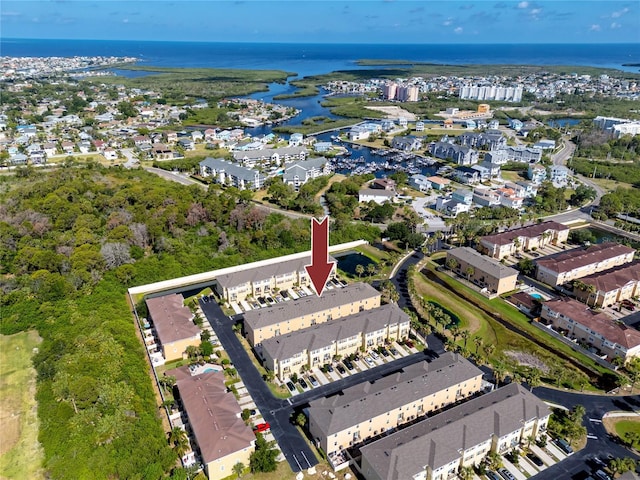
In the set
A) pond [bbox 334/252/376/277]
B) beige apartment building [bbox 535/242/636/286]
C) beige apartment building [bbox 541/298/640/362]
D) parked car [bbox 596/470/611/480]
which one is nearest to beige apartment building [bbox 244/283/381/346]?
pond [bbox 334/252/376/277]

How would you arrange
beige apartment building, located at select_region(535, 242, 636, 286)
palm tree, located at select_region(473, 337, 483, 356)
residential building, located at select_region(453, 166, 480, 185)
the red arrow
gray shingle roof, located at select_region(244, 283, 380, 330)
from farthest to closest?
residential building, located at select_region(453, 166, 480, 185), beige apartment building, located at select_region(535, 242, 636, 286), gray shingle roof, located at select_region(244, 283, 380, 330), palm tree, located at select_region(473, 337, 483, 356), the red arrow

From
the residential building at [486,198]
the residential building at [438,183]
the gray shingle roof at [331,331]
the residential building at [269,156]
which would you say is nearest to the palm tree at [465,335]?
the gray shingle roof at [331,331]

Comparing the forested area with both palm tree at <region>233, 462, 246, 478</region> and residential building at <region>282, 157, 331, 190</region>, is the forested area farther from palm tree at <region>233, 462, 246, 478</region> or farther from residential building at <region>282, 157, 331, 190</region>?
residential building at <region>282, 157, 331, 190</region>

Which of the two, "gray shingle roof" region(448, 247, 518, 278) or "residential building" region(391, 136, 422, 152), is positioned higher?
"residential building" region(391, 136, 422, 152)

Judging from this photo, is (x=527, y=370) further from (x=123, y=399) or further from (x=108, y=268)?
(x=108, y=268)

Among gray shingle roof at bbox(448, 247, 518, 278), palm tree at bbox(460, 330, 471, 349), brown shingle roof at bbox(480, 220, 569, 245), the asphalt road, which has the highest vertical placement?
brown shingle roof at bbox(480, 220, 569, 245)

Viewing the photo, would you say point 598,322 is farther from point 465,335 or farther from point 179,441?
point 179,441

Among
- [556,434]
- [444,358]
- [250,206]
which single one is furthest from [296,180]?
[556,434]
